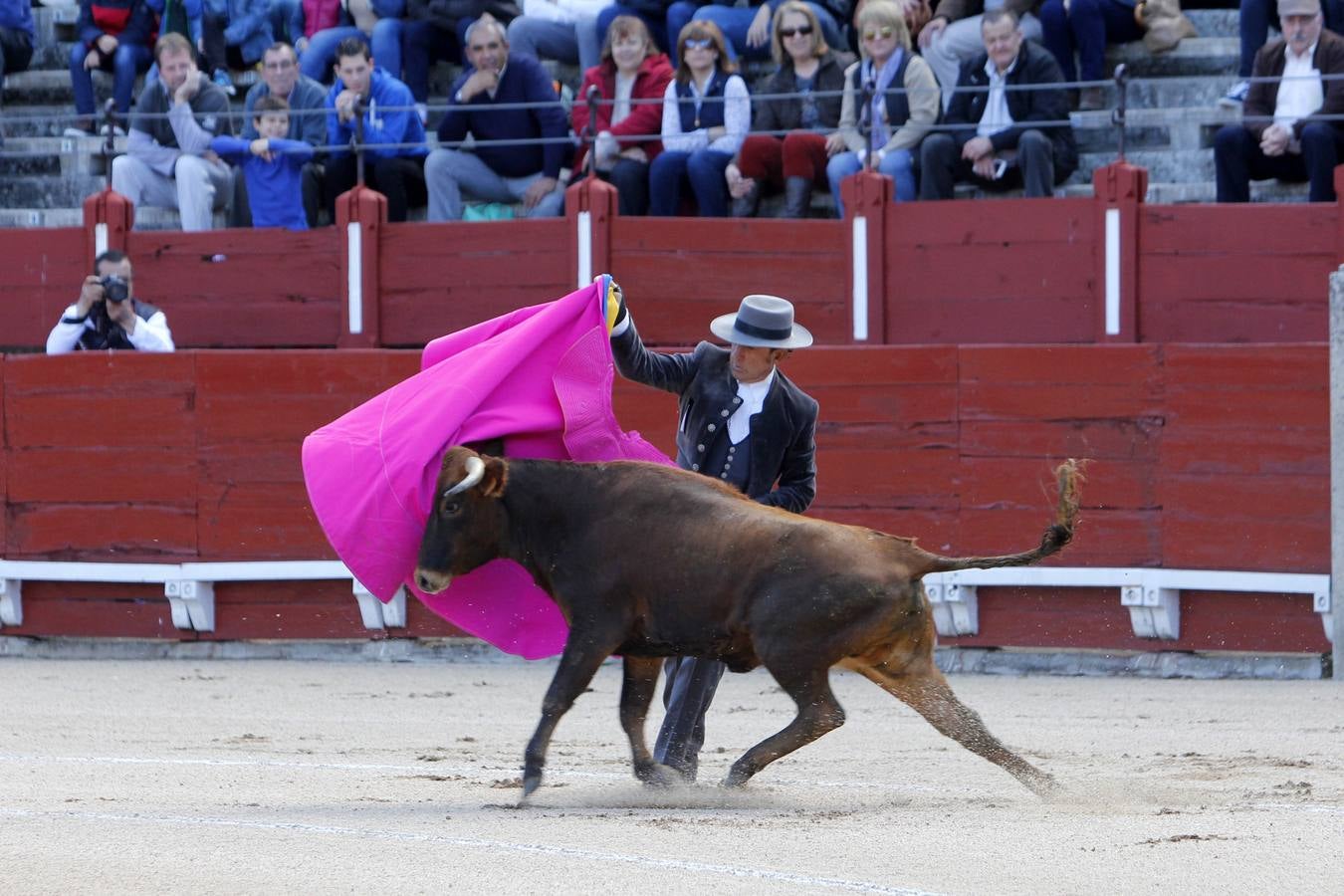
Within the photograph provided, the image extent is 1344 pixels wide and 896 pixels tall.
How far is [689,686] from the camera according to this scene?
5.39 metres

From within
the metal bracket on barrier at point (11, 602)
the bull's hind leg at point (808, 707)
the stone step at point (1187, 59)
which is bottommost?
the metal bracket on barrier at point (11, 602)

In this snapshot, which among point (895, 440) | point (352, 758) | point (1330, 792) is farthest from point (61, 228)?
point (1330, 792)

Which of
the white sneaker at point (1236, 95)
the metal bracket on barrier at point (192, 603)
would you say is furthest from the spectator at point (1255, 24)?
the metal bracket on barrier at point (192, 603)

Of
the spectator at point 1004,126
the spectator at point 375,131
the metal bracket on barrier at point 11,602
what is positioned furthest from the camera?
the spectator at point 375,131

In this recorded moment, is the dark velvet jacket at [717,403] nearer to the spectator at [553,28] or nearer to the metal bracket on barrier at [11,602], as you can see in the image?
the metal bracket on barrier at [11,602]

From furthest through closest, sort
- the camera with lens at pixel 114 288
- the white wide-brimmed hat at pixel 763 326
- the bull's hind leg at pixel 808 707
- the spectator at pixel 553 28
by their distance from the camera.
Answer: the spectator at pixel 553 28, the camera with lens at pixel 114 288, the white wide-brimmed hat at pixel 763 326, the bull's hind leg at pixel 808 707

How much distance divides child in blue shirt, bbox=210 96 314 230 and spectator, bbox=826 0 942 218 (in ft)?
8.71

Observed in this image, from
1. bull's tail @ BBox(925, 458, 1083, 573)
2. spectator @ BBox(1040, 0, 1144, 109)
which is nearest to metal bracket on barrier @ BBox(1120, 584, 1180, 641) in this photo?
spectator @ BBox(1040, 0, 1144, 109)

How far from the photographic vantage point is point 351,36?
36.0 ft

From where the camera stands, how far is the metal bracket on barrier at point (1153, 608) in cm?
794

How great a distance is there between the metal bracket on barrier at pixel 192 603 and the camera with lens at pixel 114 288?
1.23 m

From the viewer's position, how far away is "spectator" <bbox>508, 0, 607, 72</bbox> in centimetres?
1092

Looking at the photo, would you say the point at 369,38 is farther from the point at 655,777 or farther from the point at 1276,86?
the point at 655,777

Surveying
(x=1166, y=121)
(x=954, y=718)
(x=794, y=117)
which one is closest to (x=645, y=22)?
(x=794, y=117)
